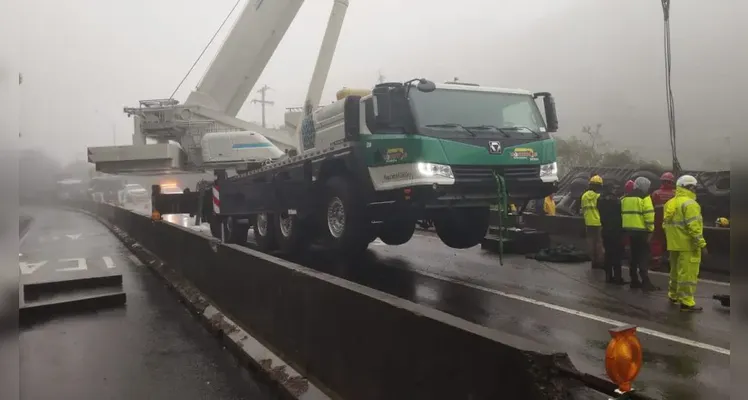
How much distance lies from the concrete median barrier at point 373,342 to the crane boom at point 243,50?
517 inches

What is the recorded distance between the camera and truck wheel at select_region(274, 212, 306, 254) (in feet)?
32.9

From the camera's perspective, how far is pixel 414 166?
7207 mm

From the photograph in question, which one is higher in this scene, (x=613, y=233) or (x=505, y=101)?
(x=505, y=101)

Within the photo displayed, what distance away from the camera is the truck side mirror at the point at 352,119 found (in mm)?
7855

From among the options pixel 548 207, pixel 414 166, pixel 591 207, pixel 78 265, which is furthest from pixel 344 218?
pixel 78 265

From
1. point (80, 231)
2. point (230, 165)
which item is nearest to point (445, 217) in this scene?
point (230, 165)

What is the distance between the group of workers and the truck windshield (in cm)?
149

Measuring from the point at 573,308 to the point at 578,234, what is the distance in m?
5.14

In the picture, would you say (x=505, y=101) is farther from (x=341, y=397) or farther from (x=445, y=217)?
(x=341, y=397)

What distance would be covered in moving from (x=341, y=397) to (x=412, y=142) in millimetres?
4119

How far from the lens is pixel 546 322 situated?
5863 mm

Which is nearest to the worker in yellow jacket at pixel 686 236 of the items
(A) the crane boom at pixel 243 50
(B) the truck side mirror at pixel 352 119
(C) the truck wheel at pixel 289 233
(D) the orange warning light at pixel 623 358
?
(B) the truck side mirror at pixel 352 119

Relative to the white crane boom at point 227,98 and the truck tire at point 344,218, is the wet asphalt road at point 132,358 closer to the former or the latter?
the truck tire at point 344,218

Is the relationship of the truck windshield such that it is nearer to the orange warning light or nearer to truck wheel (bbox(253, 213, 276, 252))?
truck wheel (bbox(253, 213, 276, 252))
